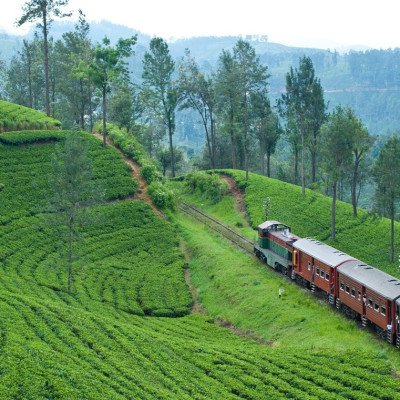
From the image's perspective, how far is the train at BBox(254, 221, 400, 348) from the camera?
2706cm

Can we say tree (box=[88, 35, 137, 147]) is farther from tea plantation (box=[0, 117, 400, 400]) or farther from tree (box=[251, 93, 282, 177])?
tea plantation (box=[0, 117, 400, 400])

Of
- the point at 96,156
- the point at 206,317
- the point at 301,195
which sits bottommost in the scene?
the point at 206,317

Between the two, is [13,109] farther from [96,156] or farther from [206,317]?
[206,317]

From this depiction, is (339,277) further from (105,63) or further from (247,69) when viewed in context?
(105,63)

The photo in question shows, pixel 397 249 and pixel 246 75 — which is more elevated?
pixel 246 75

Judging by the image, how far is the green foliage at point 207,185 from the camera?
64312 millimetres

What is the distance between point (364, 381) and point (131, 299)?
A: 19079mm

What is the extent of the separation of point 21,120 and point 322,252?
134 ft

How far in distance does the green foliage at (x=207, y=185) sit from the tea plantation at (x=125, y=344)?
62.8ft

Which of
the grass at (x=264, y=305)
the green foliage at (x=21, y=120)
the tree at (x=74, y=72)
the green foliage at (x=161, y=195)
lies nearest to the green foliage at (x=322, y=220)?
the green foliage at (x=161, y=195)

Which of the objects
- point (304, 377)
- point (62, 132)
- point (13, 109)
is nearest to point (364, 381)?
point (304, 377)

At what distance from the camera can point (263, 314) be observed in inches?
1323

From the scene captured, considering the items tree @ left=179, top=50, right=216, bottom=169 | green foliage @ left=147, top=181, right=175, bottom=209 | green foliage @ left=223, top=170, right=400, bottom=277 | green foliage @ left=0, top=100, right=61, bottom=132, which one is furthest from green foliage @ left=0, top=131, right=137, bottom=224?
tree @ left=179, top=50, right=216, bottom=169

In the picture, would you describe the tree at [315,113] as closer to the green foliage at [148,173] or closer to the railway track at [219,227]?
the railway track at [219,227]
